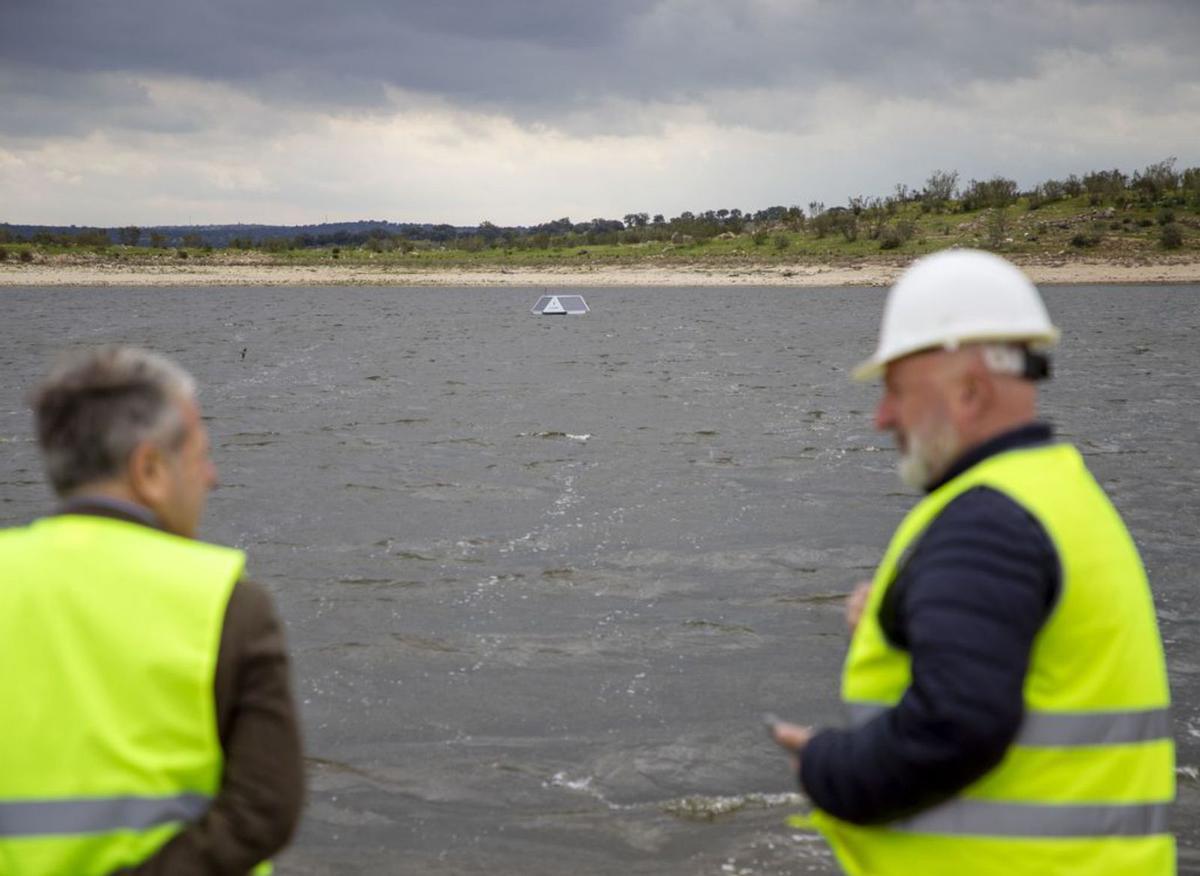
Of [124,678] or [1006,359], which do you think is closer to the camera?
[124,678]

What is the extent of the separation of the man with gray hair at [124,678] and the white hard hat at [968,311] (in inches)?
51.7

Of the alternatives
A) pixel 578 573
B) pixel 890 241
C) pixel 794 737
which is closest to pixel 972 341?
pixel 794 737

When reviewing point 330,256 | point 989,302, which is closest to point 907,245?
point 330,256

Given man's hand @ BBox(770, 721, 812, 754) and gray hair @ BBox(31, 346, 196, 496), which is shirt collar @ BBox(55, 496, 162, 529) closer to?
gray hair @ BBox(31, 346, 196, 496)

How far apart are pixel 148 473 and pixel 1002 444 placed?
62.1 inches

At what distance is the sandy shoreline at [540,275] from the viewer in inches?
2309

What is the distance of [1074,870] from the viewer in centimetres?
228

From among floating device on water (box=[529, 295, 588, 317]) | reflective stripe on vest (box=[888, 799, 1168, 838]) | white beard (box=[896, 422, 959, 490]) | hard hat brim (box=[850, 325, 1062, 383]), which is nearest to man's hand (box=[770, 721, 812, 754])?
reflective stripe on vest (box=[888, 799, 1168, 838])

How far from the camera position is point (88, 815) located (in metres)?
2.13

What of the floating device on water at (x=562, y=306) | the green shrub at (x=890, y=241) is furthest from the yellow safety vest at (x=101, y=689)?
the green shrub at (x=890, y=241)

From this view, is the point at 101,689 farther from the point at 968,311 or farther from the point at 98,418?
the point at 968,311

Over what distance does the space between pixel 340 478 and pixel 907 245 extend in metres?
54.4

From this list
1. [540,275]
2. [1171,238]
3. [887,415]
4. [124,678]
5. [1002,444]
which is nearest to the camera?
[124,678]

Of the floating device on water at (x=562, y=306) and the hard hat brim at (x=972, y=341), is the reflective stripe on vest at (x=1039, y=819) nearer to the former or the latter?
the hard hat brim at (x=972, y=341)
